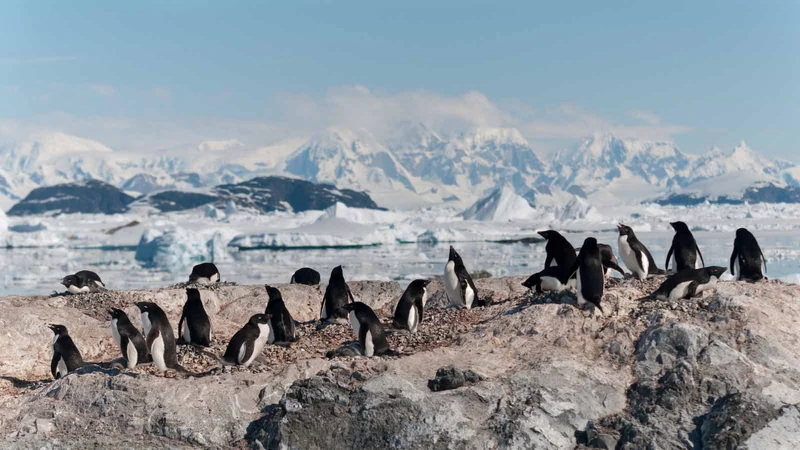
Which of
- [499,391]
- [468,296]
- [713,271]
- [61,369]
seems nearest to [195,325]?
[61,369]

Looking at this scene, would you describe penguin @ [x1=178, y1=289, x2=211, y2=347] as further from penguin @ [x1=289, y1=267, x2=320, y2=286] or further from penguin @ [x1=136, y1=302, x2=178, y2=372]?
penguin @ [x1=289, y1=267, x2=320, y2=286]

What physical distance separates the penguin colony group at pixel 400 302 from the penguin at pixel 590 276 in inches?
0.5

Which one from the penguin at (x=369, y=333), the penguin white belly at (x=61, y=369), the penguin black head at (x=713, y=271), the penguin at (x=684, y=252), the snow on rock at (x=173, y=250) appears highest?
the penguin at (x=684, y=252)

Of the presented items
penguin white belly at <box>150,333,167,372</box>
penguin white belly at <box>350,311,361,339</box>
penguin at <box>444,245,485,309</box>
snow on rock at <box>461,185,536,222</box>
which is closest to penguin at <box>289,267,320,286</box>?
penguin at <box>444,245,485,309</box>

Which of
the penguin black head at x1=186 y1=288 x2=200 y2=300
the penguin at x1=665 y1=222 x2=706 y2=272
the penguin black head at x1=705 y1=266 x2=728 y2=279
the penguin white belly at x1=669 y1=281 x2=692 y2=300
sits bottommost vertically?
the penguin black head at x1=186 y1=288 x2=200 y2=300

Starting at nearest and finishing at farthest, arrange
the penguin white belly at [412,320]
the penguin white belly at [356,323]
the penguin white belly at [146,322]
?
1. the penguin white belly at [146,322]
2. the penguin white belly at [356,323]
3. the penguin white belly at [412,320]

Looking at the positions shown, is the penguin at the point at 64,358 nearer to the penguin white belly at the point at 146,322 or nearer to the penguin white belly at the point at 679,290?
the penguin white belly at the point at 146,322

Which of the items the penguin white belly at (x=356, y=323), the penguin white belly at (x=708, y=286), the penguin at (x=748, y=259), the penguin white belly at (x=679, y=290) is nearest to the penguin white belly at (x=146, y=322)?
the penguin white belly at (x=356, y=323)

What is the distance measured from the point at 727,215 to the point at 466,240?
149ft

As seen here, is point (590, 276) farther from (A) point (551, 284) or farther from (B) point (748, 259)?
(B) point (748, 259)

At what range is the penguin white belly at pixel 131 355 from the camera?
9.91 m

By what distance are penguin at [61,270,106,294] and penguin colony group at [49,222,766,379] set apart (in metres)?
3.94

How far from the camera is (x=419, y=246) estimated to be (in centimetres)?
5775

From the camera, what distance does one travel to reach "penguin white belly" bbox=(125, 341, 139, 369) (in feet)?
32.5
